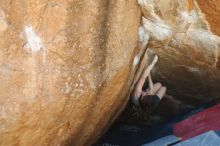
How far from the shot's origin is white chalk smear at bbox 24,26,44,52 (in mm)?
1917

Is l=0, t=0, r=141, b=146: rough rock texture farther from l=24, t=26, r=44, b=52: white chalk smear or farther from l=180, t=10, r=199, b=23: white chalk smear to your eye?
l=180, t=10, r=199, b=23: white chalk smear

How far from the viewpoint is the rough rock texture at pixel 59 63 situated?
1898mm

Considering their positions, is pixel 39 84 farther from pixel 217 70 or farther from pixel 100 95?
pixel 217 70

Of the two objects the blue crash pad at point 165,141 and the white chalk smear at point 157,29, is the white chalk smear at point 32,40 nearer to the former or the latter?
the white chalk smear at point 157,29

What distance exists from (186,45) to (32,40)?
82 cm

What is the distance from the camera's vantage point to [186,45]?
2410 millimetres

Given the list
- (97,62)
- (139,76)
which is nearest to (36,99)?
(97,62)

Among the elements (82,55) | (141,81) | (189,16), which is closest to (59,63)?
(82,55)

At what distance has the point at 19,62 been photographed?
1.90 m

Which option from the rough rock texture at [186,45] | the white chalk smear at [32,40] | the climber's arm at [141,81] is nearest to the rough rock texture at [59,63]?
the white chalk smear at [32,40]

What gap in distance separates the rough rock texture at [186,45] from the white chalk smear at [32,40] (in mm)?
545

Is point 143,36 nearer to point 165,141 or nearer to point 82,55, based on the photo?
point 82,55

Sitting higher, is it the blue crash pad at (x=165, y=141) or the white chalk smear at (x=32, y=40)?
the white chalk smear at (x=32, y=40)

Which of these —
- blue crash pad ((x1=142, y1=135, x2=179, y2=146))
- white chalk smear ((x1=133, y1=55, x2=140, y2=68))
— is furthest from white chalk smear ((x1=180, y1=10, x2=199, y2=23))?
blue crash pad ((x1=142, y1=135, x2=179, y2=146))
